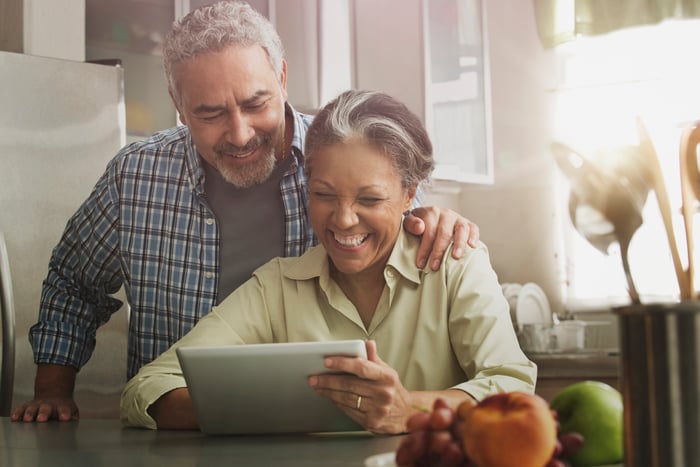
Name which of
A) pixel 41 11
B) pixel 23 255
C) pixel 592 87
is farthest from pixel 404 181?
pixel 592 87

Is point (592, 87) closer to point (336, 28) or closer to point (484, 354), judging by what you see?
point (336, 28)

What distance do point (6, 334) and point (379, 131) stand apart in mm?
1365

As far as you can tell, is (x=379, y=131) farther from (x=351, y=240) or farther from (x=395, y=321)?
(x=395, y=321)

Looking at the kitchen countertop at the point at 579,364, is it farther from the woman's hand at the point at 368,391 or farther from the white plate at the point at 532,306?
the woman's hand at the point at 368,391

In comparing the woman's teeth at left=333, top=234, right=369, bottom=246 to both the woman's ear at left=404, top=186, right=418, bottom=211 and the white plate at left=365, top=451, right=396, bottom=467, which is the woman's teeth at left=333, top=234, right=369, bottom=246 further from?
the white plate at left=365, top=451, right=396, bottom=467

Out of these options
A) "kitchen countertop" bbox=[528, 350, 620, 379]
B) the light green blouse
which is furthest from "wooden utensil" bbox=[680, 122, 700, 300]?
"kitchen countertop" bbox=[528, 350, 620, 379]

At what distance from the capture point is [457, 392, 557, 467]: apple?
65 centimetres

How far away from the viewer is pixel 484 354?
4.75ft

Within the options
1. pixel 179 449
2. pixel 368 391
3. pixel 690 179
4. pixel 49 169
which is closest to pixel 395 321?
pixel 368 391

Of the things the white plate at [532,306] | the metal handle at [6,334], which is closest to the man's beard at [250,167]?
the metal handle at [6,334]

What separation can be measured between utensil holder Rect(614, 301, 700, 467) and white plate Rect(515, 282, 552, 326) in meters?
3.30

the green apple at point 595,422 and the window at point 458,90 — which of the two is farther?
the window at point 458,90

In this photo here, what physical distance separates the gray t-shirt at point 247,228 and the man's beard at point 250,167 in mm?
60

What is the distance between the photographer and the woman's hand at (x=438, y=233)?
1.59m
